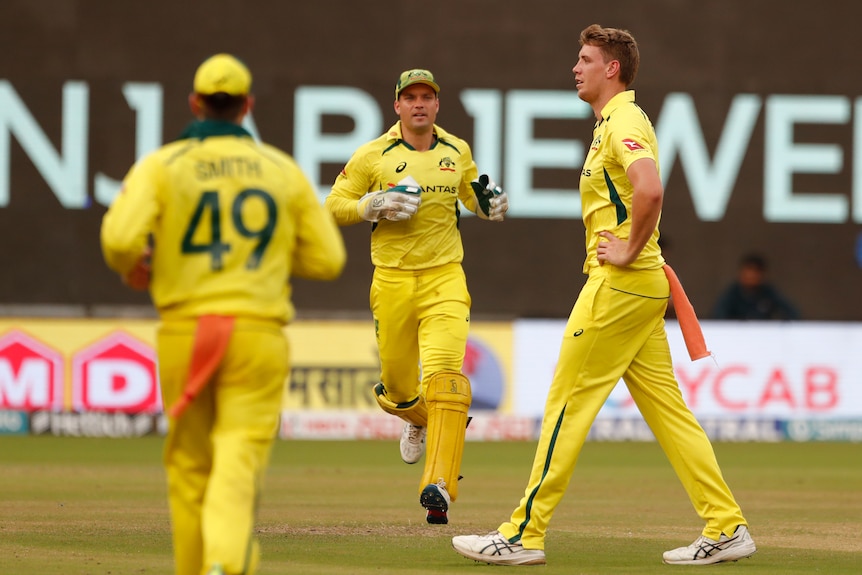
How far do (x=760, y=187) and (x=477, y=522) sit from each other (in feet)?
24.8

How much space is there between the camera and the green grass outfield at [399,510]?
22.8 ft

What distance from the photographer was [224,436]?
522 centimetres

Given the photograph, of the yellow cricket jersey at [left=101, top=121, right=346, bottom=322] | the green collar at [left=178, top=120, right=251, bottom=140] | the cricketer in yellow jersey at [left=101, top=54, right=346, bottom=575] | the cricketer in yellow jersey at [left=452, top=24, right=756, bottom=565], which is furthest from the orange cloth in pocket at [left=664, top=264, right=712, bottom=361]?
the green collar at [left=178, top=120, right=251, bottom=140]

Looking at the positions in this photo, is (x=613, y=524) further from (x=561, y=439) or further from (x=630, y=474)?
(x=630, y=474)

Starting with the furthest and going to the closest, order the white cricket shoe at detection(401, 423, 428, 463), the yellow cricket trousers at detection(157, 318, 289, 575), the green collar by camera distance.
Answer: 1. the white cricket shoe at detection(401, 423, 428, 463)
2. the green collar
3. the yellow cricket trousers at detection(157, 318, 289, 575)

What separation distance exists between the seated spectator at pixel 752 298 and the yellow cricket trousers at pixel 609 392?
26.6ft

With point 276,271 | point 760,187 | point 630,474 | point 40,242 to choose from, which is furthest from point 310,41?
point 276,271

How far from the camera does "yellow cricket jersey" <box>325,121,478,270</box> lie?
28.0 ft

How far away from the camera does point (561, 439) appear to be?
6.76 m

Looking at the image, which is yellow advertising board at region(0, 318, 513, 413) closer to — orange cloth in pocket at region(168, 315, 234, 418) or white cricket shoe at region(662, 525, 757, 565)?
white cricket shoe at region(662, 525, 757, 565)

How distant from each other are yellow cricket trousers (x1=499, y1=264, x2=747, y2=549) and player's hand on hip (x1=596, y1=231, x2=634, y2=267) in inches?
2.2

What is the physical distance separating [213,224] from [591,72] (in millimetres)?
2374

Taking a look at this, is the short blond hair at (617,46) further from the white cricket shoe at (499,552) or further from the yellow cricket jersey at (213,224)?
the yellow cricket jersey at (213,224)

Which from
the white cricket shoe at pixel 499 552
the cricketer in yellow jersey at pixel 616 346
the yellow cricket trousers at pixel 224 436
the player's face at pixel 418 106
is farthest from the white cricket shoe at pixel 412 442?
the yellow cricket trousers at pixel 224 436
